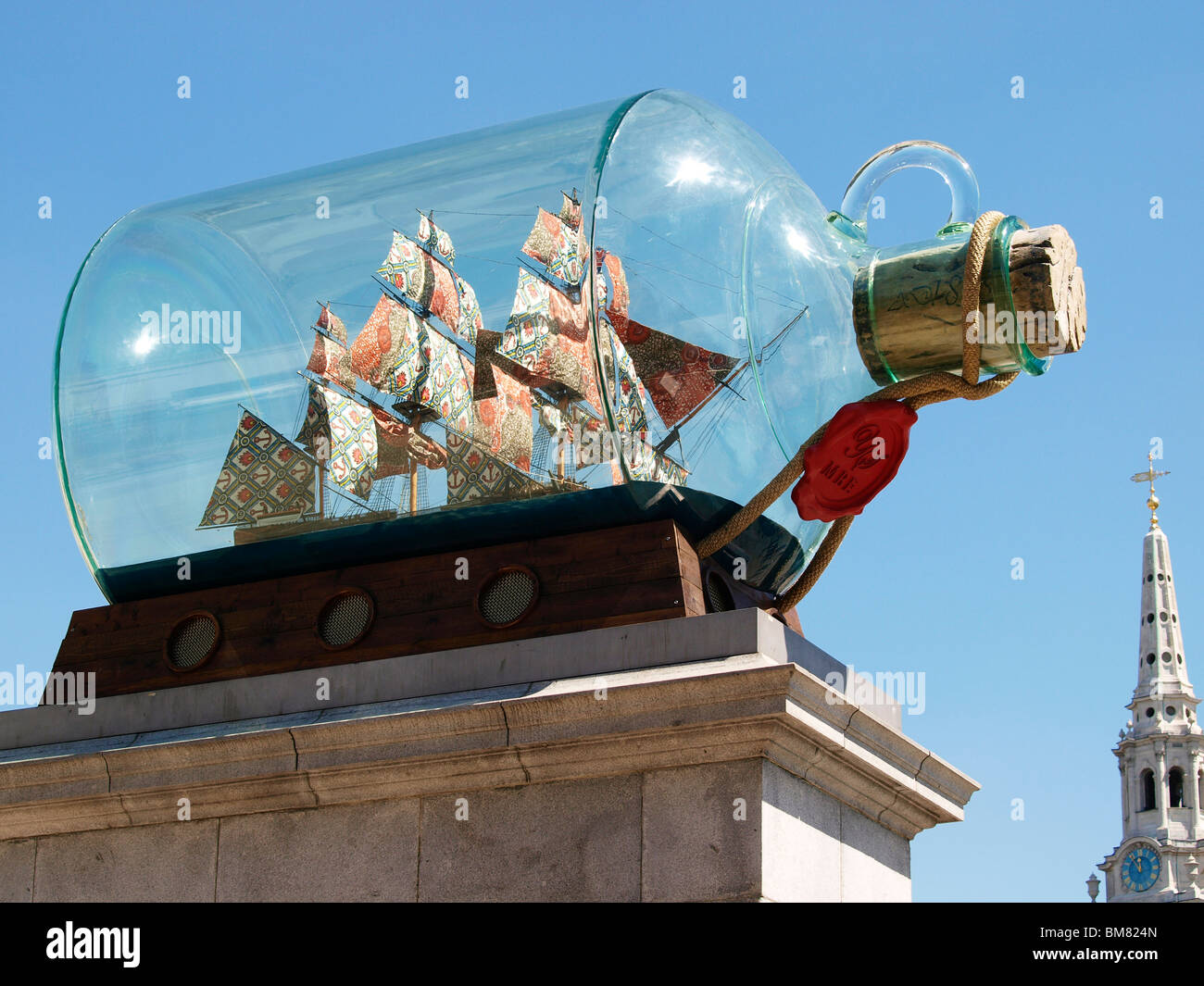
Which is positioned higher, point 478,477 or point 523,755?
point 478,477

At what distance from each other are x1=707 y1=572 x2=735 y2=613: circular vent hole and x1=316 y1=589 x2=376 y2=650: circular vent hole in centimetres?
158

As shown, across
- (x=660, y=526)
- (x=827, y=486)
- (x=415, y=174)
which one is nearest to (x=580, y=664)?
(x=660, y=526)

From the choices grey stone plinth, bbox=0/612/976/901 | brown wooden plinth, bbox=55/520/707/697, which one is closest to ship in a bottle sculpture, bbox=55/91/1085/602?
brown wooden plinth, bbox=55/520/707/697

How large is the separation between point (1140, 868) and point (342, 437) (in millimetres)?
108850

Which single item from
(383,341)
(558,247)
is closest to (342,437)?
(383,341)

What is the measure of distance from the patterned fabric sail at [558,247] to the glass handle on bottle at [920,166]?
152cm

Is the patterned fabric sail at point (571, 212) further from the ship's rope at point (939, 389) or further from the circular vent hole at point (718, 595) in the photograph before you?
the circular vent hole at point (718, 595)

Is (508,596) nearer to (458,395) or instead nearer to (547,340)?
(458,395)

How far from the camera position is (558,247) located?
877 centimetres

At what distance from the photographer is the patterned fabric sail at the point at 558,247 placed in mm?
8586

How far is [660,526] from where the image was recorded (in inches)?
339

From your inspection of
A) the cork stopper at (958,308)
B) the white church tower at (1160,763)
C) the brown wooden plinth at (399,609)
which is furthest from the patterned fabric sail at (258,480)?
the white church tower at (1160,763)

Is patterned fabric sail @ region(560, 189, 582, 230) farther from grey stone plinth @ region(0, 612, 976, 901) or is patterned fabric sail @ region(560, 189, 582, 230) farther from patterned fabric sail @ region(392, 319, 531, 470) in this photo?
grey stone plinth @ region(0, 612, 976, 901)
